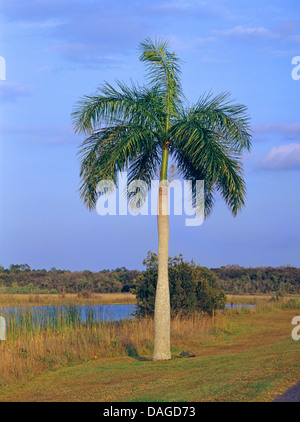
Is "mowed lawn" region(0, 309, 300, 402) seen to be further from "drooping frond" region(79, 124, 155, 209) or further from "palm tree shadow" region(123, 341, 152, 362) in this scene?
"drooping frond" region(79, 124, 155, 209)

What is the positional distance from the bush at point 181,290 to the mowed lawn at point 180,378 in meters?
6.18

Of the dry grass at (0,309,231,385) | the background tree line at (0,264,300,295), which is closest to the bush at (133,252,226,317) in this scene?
the dry grass at (0,309,231,385)

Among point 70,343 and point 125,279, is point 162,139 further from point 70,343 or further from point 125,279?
point 125,279

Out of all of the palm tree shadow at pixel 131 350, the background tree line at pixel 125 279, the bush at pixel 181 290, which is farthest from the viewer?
the background tree line at pixel 125 279

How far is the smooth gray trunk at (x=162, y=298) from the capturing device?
16.2 m

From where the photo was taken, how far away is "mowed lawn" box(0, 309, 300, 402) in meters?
10.2

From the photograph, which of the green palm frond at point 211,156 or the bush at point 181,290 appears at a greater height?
the green palm frond at point 211,156

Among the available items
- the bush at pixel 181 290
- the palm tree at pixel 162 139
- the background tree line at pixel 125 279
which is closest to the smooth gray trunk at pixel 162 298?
the palm tree at pixel 162 139

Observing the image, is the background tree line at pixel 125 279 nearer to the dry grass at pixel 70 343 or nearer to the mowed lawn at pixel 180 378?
the dry grass at pixel 70 343

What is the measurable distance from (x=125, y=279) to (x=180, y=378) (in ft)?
189

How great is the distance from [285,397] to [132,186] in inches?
381

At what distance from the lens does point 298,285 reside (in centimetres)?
7294
